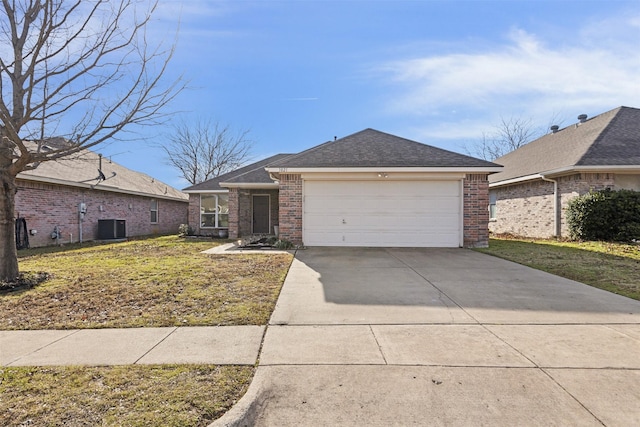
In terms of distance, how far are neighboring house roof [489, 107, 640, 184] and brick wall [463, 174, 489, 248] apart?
445 cm

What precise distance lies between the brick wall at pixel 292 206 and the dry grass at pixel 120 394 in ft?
27.5

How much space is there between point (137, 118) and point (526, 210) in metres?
16.9

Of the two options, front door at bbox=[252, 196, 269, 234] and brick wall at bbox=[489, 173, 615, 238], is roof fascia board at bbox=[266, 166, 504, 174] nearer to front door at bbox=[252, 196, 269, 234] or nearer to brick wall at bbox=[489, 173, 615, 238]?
brick wall at bbox=[489, 173, 615, 238]

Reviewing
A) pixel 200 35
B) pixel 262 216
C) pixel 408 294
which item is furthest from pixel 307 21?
pixel 262 216

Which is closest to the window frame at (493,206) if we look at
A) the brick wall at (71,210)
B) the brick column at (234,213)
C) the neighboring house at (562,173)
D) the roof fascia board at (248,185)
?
the neighboring house at (562,173)

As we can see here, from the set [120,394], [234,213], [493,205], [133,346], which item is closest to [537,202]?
[493,205]

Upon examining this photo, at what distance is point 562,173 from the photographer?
43.5ft

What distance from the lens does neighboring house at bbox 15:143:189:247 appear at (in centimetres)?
1282

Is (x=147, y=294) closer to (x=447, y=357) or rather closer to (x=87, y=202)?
(x=447, y=357)

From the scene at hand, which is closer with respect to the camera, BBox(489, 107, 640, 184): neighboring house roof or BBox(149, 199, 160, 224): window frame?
BBox(489, 107, 640, 184): neighboring house roof

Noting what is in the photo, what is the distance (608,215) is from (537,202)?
334cm

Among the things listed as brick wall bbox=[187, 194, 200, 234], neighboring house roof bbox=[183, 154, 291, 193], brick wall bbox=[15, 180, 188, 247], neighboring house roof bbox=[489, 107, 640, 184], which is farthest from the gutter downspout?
brick wall bbox=[15, 180, 188, 247]

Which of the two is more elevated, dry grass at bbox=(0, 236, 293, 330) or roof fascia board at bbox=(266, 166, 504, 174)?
roof fascia board at bbox=(266, 166, 504, 174)

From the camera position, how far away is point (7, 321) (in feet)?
14.6
